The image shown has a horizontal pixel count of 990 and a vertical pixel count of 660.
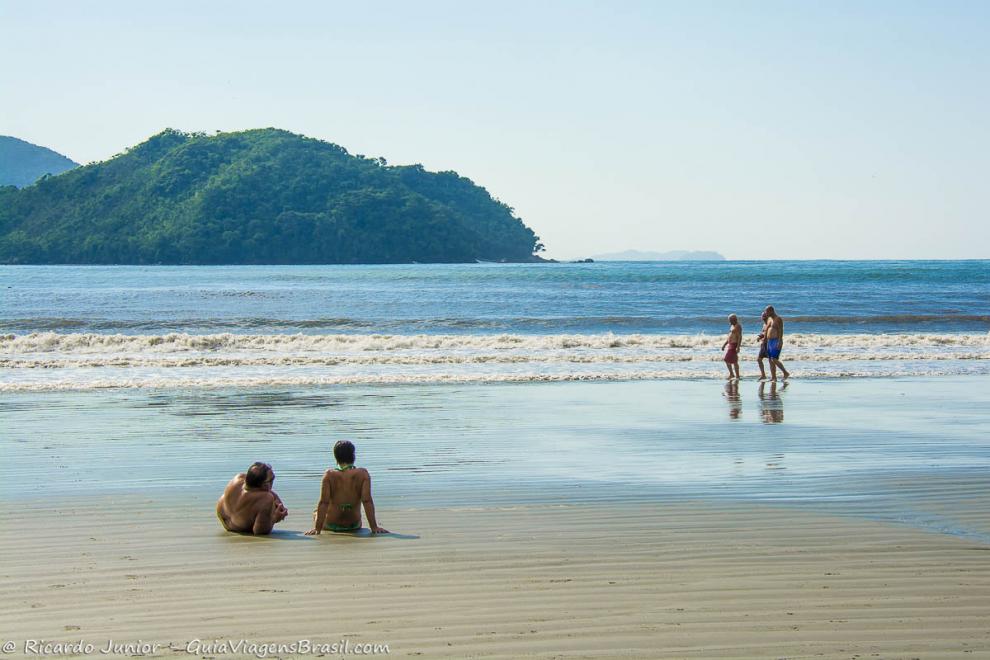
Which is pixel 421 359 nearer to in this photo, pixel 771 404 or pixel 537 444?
pixel 771 404

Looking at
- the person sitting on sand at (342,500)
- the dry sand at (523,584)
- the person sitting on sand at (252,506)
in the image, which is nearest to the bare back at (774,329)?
the dry sand at (523,584)

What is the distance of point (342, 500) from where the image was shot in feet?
24.6

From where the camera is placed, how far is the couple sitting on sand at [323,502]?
7.41 m

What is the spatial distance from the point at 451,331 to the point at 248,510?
30007 millimetres

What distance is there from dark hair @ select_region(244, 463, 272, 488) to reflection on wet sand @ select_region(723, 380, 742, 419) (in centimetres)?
830

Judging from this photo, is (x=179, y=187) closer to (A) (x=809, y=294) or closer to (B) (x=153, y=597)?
(A) (x=809, y=294)

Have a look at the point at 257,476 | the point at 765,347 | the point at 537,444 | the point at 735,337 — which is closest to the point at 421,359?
the point at 735,337

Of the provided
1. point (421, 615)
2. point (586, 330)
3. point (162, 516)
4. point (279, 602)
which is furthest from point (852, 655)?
point (586, 330)

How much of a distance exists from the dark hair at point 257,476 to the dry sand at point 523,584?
40 centimetres

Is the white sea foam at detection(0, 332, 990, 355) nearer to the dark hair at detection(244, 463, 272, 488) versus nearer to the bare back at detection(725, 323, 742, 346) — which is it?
the bare back at detection(725, 323, 742, 346)

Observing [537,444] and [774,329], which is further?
[774,329]

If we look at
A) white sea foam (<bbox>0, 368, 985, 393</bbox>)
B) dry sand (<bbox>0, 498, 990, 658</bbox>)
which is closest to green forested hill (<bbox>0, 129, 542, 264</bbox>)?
white sea foam (<bbox>0, 368, 985, 393</bbox>)

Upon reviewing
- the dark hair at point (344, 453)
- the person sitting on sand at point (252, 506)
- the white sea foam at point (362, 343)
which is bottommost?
the white sea foam at point (362, 343)

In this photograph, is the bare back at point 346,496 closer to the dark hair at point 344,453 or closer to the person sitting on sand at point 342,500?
the person sitting on sand at point 342,500
